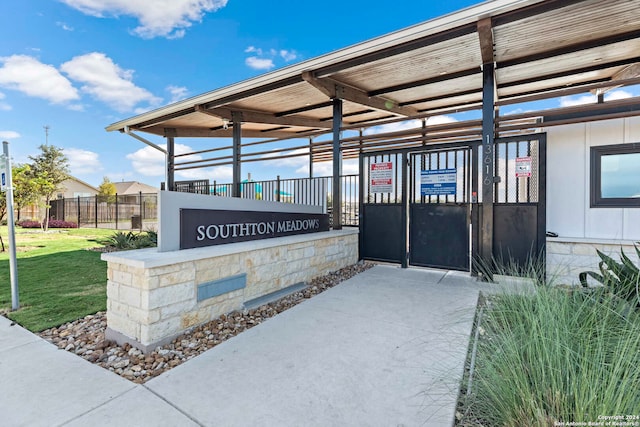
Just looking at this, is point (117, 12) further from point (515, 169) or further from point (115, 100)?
point (515, 169)

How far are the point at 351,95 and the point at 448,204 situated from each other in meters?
2.80

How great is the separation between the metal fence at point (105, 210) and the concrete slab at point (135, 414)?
47.8 feet

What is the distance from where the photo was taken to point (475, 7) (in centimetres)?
341

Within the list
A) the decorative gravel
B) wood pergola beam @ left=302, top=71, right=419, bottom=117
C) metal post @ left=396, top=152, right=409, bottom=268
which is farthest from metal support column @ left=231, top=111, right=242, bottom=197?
the decorative gravel

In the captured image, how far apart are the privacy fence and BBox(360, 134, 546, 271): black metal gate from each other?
0.94 m

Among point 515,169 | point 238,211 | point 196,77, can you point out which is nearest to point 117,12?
point 196,77

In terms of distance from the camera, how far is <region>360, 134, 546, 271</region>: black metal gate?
4656mm

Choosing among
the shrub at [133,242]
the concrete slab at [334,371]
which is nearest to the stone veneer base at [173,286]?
the concrete slab at [334,371]

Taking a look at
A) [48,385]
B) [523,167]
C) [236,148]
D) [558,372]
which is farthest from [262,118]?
[558,372]

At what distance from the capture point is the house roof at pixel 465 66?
3498 mm

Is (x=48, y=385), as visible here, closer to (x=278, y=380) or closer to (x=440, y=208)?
(x=278, y=380)

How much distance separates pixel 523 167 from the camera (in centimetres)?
468

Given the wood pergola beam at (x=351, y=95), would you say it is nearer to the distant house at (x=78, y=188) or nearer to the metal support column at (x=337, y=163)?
the metal support column at (x=337, y=163)

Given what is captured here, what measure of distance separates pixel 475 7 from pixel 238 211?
382 centimetres
